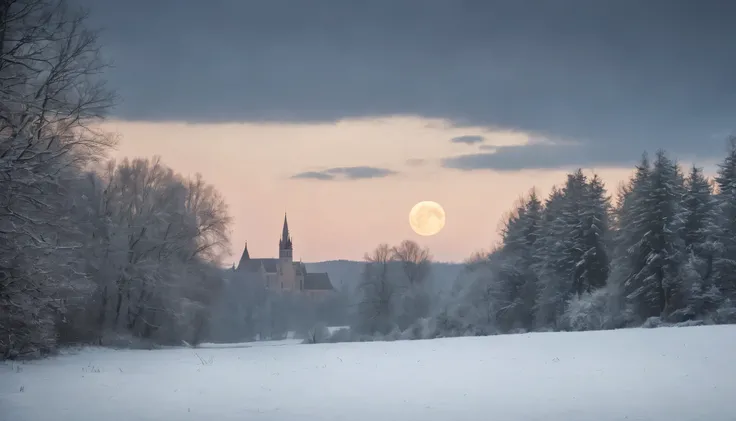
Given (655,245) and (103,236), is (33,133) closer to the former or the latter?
(103,236)

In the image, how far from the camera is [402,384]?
2019 centimetres

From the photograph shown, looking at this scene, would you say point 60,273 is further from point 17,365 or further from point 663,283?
point 663,283

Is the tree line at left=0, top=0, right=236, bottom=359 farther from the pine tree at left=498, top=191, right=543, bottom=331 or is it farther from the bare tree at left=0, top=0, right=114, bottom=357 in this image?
Answer: the pine tree at left=498, top=191, right=543, bottom=331

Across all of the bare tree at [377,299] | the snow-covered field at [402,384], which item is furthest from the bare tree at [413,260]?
the snow-covered field at [402,384]

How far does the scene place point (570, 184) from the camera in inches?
2475

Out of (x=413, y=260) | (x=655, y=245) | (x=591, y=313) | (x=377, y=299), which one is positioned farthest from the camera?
(x=413, y=260)

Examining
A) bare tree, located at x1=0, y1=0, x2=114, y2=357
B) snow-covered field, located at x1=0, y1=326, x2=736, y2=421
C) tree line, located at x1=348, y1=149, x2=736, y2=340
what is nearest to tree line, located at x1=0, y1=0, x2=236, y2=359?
bare tree, located at x1=0, y1=0, x2=114, y2=357

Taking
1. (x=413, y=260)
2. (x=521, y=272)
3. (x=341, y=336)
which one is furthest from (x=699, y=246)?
(x=413, y=260)

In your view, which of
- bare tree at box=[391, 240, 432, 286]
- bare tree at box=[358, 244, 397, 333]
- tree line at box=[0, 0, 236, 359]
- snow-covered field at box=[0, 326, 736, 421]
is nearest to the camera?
snow-covered field at box=[0, 326, 736, 421]

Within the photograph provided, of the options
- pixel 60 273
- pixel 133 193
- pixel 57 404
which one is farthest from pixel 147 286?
pixel 57 404

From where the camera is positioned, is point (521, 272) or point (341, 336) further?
point (341, 336)

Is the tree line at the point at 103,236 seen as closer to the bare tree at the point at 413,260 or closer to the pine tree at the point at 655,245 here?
the pine tree at the point at 655,245

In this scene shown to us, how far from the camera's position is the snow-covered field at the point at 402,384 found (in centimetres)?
1508

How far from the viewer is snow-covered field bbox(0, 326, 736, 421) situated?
15.1 m
